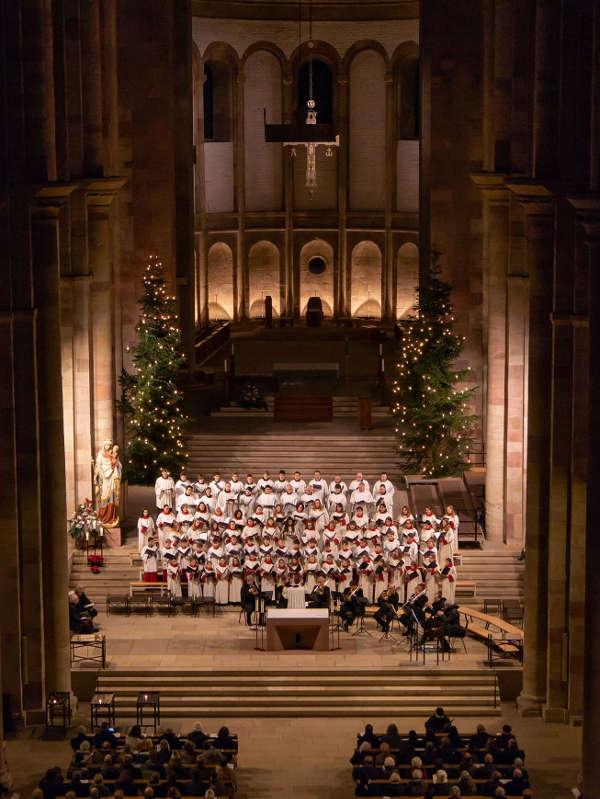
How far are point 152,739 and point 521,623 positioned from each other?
10.5m

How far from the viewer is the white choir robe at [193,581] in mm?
34250

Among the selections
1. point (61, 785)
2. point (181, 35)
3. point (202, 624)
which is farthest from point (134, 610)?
point (181, 35)

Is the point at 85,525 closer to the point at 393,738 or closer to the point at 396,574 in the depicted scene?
the point at 396,574

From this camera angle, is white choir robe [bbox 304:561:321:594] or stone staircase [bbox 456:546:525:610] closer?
white choir robe [bbox 304:561:321:594]

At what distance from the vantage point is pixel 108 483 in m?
37.2

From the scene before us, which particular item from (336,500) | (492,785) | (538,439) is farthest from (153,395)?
(492,785)

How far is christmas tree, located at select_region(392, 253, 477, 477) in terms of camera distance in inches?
1560

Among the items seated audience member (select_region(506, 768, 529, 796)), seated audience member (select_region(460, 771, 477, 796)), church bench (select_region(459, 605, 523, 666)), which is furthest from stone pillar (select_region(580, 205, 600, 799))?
church bench (select_region(459, 605, 523, 666))

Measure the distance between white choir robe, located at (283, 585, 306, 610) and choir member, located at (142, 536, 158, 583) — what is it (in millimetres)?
3516

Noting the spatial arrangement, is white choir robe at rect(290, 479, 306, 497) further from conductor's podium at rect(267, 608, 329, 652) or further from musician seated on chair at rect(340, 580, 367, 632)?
conductor's podium at rect(267, 608, 329, 652)

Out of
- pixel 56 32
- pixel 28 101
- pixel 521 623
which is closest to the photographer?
pixel 28 101

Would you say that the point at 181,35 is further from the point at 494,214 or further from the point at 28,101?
the point at 28,101

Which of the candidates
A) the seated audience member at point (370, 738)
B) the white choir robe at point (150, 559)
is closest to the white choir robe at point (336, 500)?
the white choir robe at point (150, 559)

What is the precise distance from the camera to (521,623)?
3375cm
